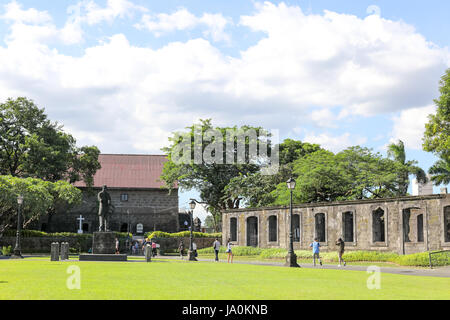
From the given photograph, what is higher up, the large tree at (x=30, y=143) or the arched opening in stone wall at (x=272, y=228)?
the large tree at (x=30, y=143)

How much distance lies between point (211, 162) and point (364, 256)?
26454 mm

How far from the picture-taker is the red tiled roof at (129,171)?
207 feet

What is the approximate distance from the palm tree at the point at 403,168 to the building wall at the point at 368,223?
9901mm

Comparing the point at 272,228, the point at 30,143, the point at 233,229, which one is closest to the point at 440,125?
the point at 272,228

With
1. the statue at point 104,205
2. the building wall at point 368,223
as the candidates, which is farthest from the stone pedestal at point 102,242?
the building wall at point 368,223

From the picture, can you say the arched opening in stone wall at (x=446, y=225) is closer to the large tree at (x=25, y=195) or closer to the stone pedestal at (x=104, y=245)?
the stone pedestal at (x=104, y=245)

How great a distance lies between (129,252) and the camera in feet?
156

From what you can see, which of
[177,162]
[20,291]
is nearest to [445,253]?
[20,291]

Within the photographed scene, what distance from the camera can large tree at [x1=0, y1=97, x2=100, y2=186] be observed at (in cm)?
4538

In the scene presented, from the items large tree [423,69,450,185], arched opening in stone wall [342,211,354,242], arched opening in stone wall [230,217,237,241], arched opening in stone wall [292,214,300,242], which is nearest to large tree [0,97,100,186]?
arched opening in stone wall [230,217,237,241]

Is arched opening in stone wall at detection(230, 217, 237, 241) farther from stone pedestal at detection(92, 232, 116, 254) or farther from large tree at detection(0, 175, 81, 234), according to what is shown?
stone pedestal at detection(92, 232, 116, 254)

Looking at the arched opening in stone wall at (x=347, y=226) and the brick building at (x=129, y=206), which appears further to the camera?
the brick building at (x=129, y=206)

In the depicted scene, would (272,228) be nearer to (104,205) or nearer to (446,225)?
(446,225)
